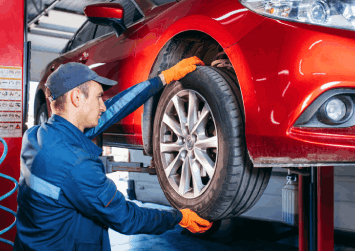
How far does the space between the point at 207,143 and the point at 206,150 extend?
2.8 inches

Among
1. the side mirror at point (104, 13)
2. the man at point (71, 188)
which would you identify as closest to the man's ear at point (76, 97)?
the man at point (71, 188)

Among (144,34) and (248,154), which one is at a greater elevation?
(144,34)

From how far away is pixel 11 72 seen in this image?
6.77 ft

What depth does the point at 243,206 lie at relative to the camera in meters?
1.41

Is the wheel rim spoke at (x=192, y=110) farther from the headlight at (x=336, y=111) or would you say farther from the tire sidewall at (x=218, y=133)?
the headlight at (x=336, y=111)

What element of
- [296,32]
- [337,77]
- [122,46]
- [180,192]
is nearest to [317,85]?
[337,77]

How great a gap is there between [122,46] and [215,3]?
0.82 m

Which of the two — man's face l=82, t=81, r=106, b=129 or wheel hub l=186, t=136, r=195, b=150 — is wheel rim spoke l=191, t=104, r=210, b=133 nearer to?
wheel hub l=186, t=136, r=195, b=150

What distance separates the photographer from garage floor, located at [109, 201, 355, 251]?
2580 mm

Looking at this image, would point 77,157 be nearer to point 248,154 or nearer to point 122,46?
point 248,154

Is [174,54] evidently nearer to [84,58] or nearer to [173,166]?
[173,166]

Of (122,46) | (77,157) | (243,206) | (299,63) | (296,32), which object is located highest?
(122,46)

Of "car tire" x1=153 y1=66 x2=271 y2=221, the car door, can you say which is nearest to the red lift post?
"car tire" x1=153 y1=66 x2=271 y2=221

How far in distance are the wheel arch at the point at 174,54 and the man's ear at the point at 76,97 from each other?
1.84 ft
